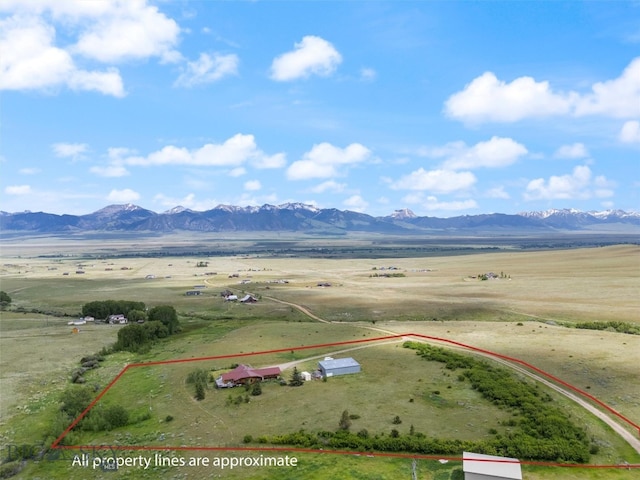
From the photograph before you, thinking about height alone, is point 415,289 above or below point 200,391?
above

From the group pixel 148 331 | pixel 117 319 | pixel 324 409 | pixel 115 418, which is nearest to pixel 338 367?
pixel 324 409

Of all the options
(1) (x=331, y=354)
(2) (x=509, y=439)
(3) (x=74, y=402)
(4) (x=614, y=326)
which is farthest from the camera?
(4) (x=614, y=326)

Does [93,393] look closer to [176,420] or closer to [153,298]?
[176,420]

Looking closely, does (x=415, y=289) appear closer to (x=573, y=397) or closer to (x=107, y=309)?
(x=107, y=309)

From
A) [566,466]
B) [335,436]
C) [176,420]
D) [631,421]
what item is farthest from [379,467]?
[631,421]

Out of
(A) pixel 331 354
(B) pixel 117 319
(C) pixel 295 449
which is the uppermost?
(A) pixel 331 354

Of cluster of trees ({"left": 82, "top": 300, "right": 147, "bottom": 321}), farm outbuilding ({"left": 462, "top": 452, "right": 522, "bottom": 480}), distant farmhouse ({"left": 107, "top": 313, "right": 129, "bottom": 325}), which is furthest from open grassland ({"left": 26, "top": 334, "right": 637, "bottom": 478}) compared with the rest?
cluster of trees ({"left": 82, "top": 300, "right": 147, "bottom": 321})

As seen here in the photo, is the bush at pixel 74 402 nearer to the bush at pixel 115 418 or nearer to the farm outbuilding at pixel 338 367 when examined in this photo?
the bush at pixel 115 418
